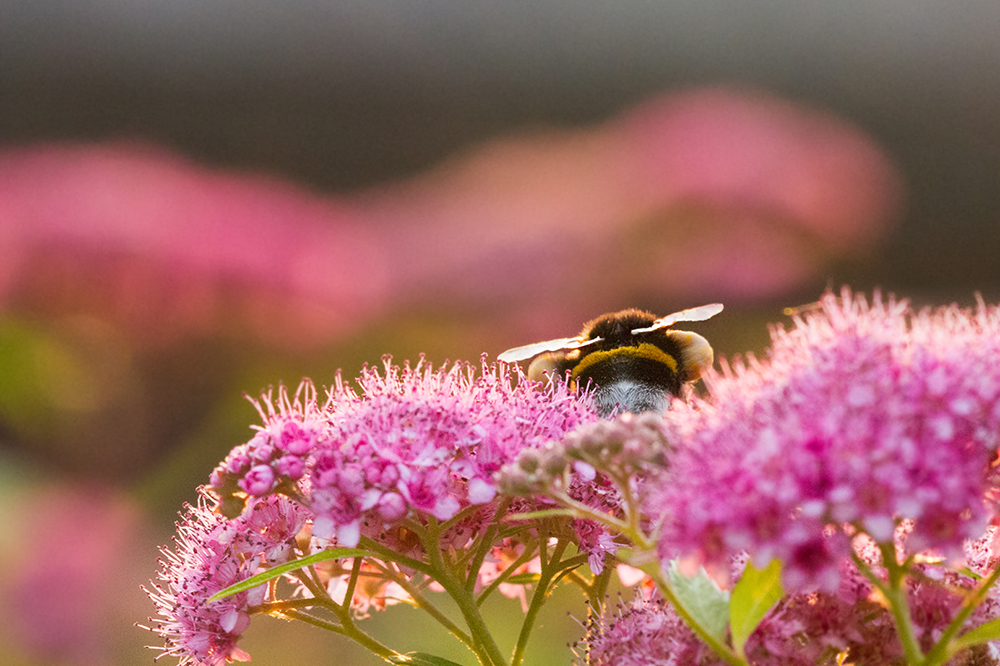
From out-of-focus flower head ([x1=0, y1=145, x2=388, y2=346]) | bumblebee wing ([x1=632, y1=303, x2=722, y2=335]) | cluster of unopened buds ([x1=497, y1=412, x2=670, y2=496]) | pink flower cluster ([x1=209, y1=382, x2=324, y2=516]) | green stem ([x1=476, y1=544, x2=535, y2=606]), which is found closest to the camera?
cluster of unopened buds ([x1=497, y1=412, x2=670, y2=496])

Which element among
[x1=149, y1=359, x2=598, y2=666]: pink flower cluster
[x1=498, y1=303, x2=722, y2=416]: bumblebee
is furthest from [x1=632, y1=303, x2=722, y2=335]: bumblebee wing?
[x1=149, y1=359, x2=598, y2=666]: pink flower cluster

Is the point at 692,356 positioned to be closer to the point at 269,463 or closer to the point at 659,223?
the point at 269,463

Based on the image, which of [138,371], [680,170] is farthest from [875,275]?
[138,371]

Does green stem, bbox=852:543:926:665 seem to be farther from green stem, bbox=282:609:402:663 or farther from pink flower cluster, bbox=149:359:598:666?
green stem, bbox=282:609:402:663

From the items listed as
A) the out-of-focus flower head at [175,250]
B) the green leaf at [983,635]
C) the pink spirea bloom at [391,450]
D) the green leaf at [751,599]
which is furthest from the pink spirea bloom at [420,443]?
the out-of-focus flower head at [175,250]

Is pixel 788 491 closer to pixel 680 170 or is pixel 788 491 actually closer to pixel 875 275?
pixel 680 170
